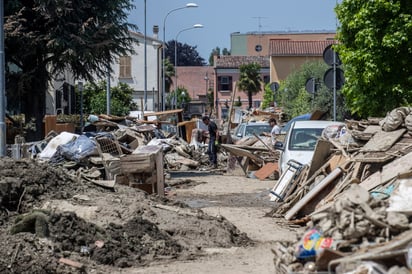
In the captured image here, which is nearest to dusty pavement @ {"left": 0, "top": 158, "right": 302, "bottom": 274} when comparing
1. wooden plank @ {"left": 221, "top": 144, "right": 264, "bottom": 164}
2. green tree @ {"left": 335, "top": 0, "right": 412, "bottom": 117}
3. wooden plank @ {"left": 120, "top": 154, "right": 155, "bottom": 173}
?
wooden plank @ {"left": 120, "top": 154, "right": 155, "bottom": 173}

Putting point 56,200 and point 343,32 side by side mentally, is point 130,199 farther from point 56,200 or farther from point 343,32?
point 343,32

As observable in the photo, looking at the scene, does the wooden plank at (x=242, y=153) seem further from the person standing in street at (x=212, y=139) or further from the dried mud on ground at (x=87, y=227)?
the dried mud on ground at (x=87, y=227)

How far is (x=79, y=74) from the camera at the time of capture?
2986 centimetres

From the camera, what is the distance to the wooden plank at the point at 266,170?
2409 cm

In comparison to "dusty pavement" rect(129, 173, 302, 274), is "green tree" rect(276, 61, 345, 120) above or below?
above

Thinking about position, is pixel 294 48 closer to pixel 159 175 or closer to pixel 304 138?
pixel 304 138

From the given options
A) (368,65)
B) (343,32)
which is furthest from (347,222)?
(343,32)

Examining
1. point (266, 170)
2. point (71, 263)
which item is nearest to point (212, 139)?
point (266, 170)

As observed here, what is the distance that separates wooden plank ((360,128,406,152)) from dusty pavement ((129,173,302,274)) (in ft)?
6.73

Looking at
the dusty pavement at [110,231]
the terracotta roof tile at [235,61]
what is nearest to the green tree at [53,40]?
the dusty pavement at [110,231]

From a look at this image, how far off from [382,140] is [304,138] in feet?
18.8

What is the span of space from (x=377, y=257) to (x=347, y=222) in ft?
2.18

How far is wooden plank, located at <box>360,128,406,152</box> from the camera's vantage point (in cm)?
1410

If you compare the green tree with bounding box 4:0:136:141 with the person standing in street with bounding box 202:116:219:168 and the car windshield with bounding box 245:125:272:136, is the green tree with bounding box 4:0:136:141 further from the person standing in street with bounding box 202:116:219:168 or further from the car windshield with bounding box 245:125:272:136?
the car windshield with bounding box 245:125:272:136
